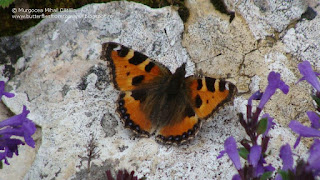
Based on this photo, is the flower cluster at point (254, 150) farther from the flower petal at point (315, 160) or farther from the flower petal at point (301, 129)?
the flower petal at point (315, 160)

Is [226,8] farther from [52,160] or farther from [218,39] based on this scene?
[52,160]

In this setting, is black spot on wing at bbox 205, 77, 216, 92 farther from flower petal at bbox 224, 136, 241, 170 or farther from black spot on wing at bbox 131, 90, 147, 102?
flower petal at bbox 224, 136, 241, 170

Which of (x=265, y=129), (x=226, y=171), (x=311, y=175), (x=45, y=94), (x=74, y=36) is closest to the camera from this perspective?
(x=311, y=175)

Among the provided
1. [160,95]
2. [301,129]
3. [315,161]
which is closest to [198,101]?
[160,95]

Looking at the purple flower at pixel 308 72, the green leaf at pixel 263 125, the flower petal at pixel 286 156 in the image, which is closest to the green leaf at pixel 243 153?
the green leaf at pixel 263 125

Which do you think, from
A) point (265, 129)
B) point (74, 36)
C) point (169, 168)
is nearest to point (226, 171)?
point (169, 168)

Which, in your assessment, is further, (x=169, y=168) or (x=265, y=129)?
(x=169, y=168)
